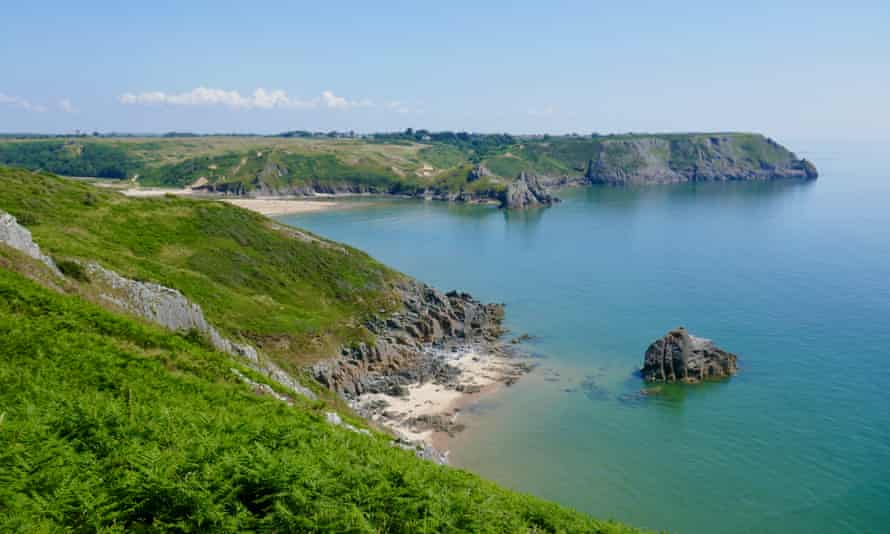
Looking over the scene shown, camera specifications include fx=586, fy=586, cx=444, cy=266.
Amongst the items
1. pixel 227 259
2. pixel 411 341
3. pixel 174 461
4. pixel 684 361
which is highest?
pixel 174 461

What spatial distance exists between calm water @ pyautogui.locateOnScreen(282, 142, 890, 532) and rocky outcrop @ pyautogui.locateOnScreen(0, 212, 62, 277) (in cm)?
2818

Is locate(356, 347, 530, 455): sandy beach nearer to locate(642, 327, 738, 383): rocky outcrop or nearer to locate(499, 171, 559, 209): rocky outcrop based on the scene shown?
locate(642, 327, 738, 383): rocky outcrop

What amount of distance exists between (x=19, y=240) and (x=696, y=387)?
52.0 m

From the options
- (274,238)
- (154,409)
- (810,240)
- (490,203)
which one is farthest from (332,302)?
(490,203)

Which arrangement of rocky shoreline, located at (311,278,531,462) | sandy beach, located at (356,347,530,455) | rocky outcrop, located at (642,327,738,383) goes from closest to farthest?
sandy beach, located at (356,347,530,455)
rocky shoreline, located at (311,278,531,462)
rocky outcrop, located at (642,327,738,383)

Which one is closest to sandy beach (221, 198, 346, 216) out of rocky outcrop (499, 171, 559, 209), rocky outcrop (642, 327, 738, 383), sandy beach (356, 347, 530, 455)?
rocky outcrop (499, 171, 559, 209)

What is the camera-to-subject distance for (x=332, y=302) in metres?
61.9

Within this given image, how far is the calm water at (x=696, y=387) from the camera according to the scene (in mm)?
37969

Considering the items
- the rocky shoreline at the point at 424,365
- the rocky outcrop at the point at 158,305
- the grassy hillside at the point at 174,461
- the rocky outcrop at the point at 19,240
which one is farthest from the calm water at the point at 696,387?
the rocky outcrop at the point at 19,240

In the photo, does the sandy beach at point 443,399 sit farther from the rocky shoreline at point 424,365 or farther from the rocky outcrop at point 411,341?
the rocky outcrop at point 411,341

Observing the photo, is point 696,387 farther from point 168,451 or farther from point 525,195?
point 525,195

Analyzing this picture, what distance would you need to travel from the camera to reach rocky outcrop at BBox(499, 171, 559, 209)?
18375cm

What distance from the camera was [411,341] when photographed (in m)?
61.9

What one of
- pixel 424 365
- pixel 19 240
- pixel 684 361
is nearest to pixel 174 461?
pixel 19 240
